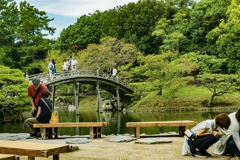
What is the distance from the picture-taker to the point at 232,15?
30984 mm

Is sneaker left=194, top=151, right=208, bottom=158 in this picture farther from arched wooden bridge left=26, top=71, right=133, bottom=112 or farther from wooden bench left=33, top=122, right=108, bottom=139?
arched wooden bridge left=26, top=71, right=133, bottom=112

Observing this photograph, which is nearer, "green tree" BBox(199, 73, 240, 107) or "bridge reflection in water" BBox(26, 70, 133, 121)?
"bridge reflection in water" BBox(26, 70, 133, 121)

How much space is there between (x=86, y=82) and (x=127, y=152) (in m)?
24.5

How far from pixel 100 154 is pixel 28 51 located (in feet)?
105

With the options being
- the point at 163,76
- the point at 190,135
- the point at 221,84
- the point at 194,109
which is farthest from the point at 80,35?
the point at 190,135

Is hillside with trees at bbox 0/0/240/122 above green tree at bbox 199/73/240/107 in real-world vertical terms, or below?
above

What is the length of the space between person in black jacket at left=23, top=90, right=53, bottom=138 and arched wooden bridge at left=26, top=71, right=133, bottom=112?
14.3m

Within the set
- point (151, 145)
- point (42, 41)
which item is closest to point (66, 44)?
point (42, 41)

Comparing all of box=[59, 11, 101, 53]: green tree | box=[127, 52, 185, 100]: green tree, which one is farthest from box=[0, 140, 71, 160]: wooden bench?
box=[59, 11, 101, 53]: green tree

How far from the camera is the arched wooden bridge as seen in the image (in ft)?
78.3

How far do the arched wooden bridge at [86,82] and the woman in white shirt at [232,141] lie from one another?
18.2m

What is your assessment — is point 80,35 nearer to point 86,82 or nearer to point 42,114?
point 86,82

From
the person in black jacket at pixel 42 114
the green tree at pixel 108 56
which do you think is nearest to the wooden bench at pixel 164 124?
the person in black jacket at pixel 42 114

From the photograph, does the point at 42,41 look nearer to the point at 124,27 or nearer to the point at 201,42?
the point at 124,27
